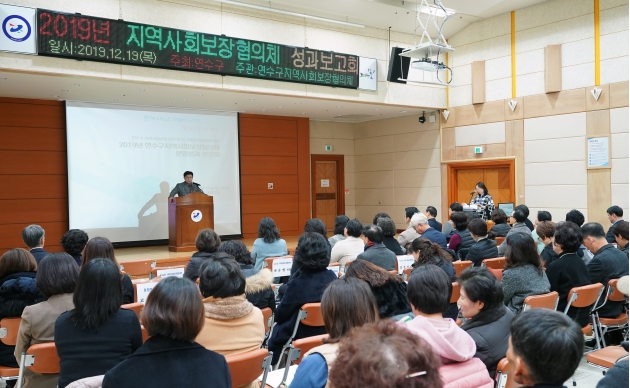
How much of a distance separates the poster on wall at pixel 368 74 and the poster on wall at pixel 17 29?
5363 millimetres

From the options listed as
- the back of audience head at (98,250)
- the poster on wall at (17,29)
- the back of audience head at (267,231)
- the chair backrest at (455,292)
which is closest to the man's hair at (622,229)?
the chair backrest at (455,292)

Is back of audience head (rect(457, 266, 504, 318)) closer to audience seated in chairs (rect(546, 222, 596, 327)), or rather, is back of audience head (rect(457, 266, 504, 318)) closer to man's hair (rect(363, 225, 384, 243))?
audience seated in chairs (rect(546, 222, 596, 327))

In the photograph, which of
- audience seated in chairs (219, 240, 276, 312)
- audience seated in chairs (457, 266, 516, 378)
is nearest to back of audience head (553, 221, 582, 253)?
audience seated in chairs (457, 266, 516, 378)

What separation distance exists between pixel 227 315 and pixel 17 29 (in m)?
5.84

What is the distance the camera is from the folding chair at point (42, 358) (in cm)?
242

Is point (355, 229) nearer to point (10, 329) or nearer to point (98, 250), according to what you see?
point (98, 250)

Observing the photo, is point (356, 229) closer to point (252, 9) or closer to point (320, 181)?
point (252, 9)

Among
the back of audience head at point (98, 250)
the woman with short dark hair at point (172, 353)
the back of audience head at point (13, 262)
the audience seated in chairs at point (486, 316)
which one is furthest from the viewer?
the back of audience head at point (98, 250)

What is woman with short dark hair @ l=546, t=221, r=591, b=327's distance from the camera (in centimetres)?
390

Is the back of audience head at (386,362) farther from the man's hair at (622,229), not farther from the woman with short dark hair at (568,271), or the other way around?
the man's hair at (622,229)

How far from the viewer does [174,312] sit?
1.78m

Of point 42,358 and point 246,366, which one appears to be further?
point 42,358

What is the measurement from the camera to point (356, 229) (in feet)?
16.9

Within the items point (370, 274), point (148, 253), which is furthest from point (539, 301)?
point (148, 253)
